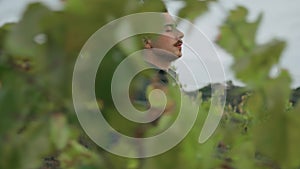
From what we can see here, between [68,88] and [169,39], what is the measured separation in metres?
0.16

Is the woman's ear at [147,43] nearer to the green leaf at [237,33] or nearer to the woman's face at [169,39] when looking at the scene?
the woman's face at [169,39]

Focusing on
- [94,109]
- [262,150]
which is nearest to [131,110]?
[94,109]

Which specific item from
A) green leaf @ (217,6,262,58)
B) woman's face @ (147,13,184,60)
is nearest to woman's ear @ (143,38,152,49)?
woman's face @ (147,13,184,60)

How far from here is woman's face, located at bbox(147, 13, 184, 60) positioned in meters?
0.51

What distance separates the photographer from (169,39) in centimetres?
54

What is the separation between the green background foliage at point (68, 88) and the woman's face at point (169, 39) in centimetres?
2

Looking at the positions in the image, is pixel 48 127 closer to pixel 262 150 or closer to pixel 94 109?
pixel 94 109

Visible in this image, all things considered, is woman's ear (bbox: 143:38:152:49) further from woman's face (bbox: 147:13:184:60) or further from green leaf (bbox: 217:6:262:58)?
green leaf (bbox: 217:6:262:58)

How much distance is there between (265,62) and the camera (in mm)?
481

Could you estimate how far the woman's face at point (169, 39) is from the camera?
20.2 inches

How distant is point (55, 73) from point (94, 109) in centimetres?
5

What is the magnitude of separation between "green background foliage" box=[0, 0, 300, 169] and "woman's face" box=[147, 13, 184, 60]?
22 mm

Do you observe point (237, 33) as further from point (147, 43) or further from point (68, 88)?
point (68, 88)

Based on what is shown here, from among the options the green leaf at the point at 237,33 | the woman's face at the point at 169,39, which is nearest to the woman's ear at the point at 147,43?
the woman's face at the point at 169,39
